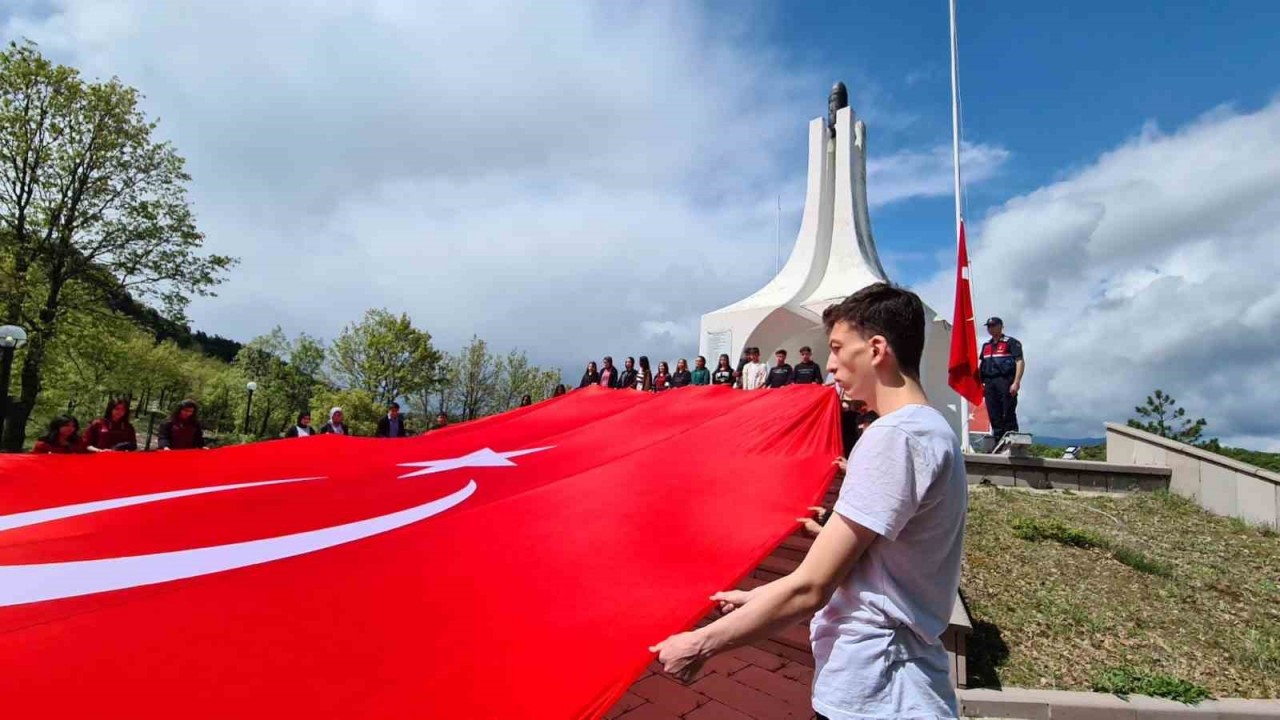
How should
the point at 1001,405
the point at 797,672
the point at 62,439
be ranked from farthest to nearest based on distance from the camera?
the point at 1001,405, the point at 62,439, the point at 797,672

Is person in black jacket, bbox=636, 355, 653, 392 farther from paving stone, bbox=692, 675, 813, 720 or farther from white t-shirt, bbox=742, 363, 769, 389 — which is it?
paving stone, bbox=692, 675, 813, 720

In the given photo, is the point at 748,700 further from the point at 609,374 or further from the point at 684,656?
the point at 609,374

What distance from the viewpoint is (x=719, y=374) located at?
12.2m

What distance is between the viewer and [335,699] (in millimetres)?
1543

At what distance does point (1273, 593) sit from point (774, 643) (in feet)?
16.8

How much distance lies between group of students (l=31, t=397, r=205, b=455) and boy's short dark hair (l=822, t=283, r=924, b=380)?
300 inches

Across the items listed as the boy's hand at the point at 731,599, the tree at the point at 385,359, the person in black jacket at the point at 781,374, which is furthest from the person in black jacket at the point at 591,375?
the tree at the point at 385,359

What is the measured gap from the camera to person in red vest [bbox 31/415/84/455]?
265 inches

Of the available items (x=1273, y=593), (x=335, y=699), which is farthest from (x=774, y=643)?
(x=1273, y=593)

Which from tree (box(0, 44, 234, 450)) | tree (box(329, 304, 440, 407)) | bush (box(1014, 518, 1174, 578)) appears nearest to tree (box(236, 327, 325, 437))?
tree (box(329, 304, 440, 407))

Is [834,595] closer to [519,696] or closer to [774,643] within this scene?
[519,696]

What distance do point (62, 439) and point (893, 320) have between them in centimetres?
895

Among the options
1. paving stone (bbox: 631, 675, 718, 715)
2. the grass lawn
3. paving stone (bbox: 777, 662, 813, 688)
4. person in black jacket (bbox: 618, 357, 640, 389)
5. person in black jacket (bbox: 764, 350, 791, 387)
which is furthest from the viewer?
person in black jacket (bbox: 618, 357, 640, 389)

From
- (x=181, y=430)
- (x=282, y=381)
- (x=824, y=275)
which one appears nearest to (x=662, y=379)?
(x=181, y=430)
